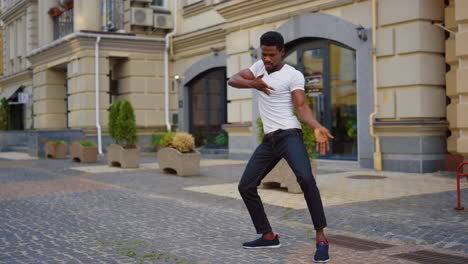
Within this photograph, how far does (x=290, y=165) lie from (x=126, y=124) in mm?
11946

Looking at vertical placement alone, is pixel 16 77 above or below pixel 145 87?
above

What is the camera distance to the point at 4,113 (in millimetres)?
30891

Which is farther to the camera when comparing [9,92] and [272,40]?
[9,92]

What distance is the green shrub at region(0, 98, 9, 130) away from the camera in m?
30.7

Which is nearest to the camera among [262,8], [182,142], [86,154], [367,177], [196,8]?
[367,177]

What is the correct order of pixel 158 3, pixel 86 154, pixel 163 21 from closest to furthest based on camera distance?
pixel 86 154 < pixel 163 21 < pixel 158 3

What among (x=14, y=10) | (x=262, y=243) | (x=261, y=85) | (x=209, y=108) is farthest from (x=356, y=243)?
(x=14, y=10)

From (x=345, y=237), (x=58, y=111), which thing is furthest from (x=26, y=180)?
(x=58, y=111)

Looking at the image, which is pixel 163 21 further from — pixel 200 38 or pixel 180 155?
pixel 180 155

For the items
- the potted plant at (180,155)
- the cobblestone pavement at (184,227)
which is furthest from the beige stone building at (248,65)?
the potted plant at (180,155)

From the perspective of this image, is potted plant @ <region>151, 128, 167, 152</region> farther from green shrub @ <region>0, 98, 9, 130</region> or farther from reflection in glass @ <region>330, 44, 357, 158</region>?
green shrub @ <region>0, 98, 9, 130</region>

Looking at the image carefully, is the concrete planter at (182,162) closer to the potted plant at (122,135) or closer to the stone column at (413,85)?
the potted plant at (122,135)

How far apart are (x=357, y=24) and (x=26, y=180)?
8759 mm

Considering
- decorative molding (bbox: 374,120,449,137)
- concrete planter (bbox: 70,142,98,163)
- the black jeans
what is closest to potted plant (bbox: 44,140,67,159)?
concrete planter (bbox: 70,142,98,163)
